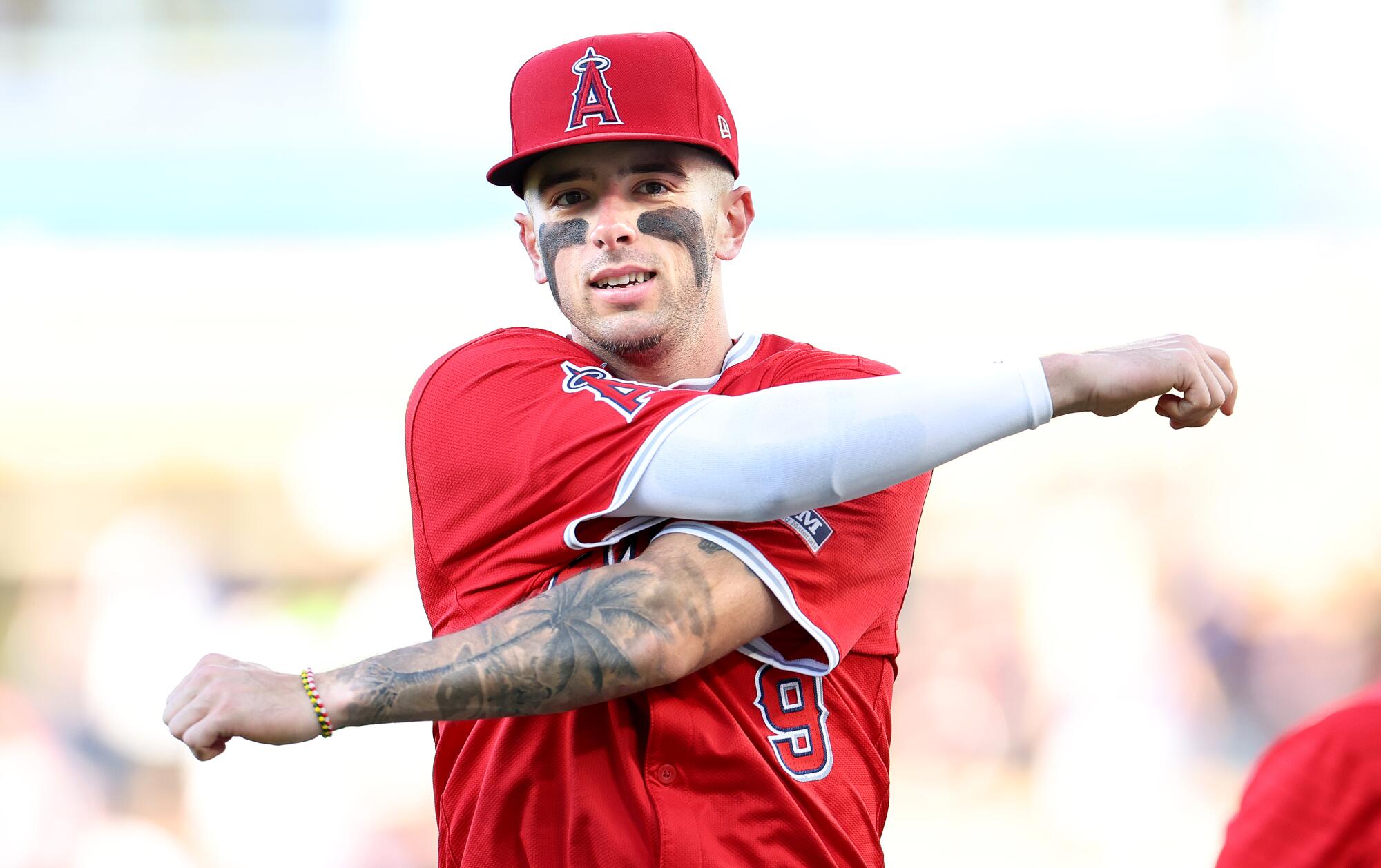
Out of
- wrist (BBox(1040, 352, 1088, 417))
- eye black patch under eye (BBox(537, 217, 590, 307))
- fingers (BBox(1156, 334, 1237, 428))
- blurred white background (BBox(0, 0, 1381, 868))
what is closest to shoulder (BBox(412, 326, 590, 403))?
eye black patch under eye (BBox(537, 217, 590, 307))

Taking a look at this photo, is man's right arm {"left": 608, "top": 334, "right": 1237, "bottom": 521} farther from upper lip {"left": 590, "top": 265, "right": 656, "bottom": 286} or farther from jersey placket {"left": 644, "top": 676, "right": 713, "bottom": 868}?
upper lip {"left": 590, "top": 265, "right": 656, "bottom": 286}

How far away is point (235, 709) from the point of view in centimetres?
163

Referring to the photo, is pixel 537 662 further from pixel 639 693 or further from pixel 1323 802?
pixel 1323 802

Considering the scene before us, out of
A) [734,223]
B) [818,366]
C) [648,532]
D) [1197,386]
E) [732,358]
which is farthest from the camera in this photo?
[734,223]

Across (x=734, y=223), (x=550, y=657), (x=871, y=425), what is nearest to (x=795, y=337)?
(x=734, y=223)

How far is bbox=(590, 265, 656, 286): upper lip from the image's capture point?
7.18 ft

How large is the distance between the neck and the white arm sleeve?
1.33ft

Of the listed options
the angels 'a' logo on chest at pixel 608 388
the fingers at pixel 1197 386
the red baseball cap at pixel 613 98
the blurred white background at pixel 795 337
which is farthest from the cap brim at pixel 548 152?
the blurred white background at pixel 795 337

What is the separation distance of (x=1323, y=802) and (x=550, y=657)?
899 millimetres

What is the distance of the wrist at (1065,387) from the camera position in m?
1.85

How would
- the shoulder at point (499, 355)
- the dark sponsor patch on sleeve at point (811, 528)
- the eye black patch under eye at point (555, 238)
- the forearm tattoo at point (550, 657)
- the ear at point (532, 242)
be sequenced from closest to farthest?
1. the forearm tattoo at point (550, 657)
2. the dark sponsor patch on sleeve at point (811, 528)
3. the shoulder at point (499, 355)
4. the eye black patch under eye at point (555, 238)
5. the ear at point (532, 242)

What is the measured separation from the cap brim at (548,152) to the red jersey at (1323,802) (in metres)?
1.27

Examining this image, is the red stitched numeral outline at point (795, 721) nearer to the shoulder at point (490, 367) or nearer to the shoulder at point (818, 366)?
the shoulder at point (818, 366)

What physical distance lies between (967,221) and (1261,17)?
216 cm
